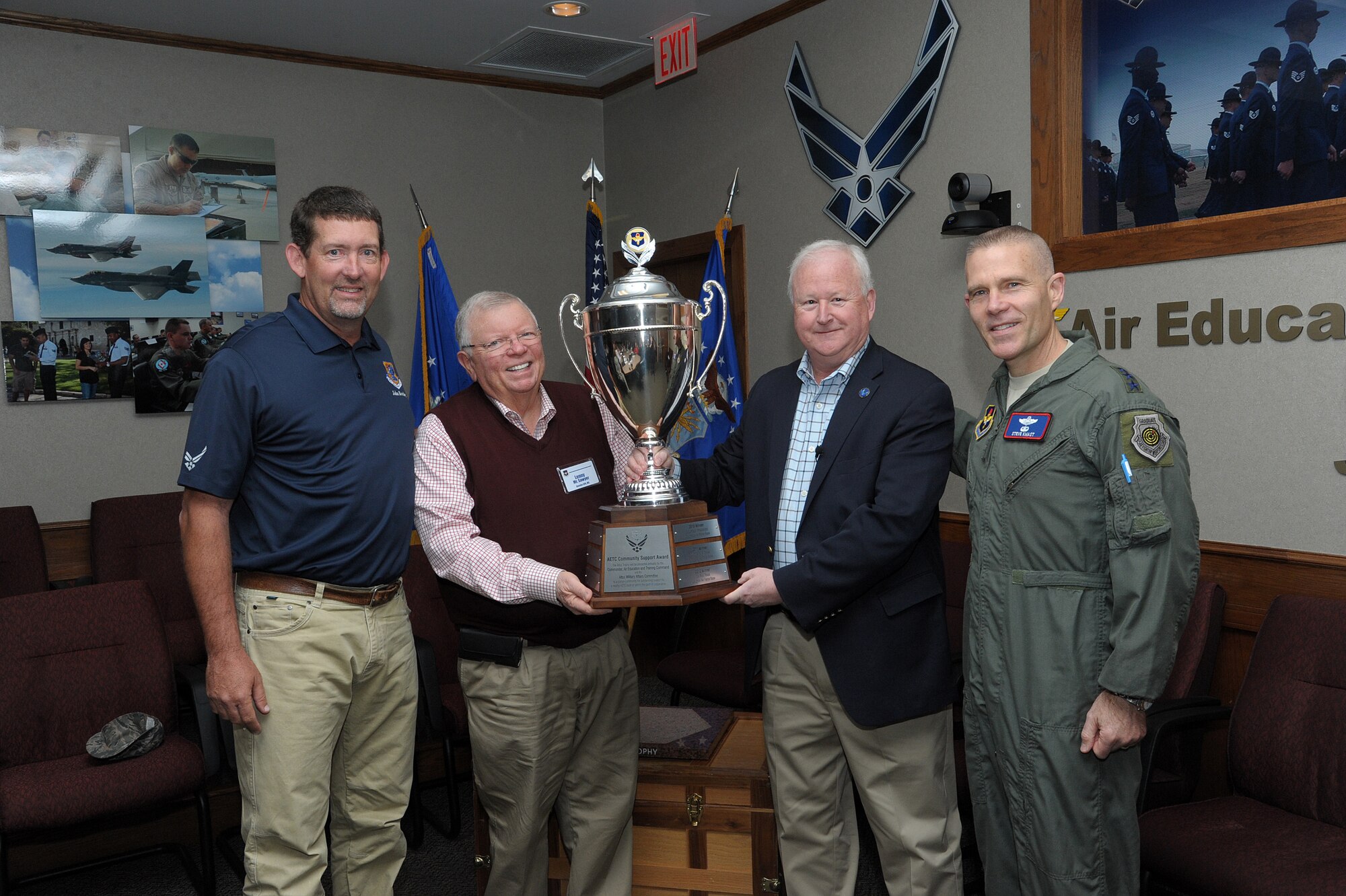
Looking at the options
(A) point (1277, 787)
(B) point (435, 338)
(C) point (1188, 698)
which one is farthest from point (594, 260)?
(A) point (1277, 787)

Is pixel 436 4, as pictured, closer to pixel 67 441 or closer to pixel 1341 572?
pixel 67 441

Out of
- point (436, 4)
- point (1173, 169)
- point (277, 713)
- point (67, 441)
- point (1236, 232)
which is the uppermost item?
point (436, 4)

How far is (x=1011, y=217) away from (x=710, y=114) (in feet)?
6.54

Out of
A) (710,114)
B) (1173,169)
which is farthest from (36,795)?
(710,114)

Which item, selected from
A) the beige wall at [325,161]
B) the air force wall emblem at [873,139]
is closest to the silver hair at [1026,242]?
the air force wall emblem at [873,139]

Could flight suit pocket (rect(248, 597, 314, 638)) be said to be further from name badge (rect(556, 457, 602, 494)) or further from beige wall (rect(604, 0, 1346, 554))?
beige wall (rect(604, 0, 1346, 554))

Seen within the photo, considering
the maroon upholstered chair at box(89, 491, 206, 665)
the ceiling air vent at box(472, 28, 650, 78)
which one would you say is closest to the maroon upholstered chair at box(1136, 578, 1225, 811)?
the maroon upholstered chair at box(89, 491, 206, 665)

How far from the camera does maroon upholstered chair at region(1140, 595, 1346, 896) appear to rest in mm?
2016

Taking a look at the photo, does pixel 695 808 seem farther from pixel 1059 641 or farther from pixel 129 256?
pixel 129 256

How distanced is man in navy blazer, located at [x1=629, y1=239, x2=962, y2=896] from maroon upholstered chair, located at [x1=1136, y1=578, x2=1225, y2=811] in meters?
0.66

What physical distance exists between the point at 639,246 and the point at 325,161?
132 inches

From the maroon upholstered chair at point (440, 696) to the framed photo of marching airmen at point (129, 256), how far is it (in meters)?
1.95

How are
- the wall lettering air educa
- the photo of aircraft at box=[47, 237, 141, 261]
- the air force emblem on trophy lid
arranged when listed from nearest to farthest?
the air force emblem on trophy lid
the wall lettering air educa
the photo of aircraft at box=[47, 237, 141, 261]

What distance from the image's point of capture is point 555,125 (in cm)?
568
